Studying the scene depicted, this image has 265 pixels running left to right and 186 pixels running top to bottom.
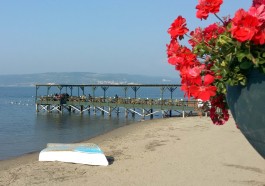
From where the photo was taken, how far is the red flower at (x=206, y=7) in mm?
2109

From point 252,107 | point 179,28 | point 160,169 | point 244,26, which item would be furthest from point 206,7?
point 160,169

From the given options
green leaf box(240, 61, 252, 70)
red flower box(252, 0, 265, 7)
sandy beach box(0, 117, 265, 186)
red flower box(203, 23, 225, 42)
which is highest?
red flower box(252, 0, 265, 7)

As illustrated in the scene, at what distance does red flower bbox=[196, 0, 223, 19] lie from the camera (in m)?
2.11

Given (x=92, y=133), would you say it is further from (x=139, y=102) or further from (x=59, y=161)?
(x=59, y=161)

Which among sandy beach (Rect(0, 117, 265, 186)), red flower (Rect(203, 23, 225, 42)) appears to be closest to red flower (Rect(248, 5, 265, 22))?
red flower (Rect(203, 23, 225, 42))

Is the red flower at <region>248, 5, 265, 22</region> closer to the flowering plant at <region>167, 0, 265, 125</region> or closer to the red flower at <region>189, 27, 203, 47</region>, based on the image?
the flowering plant at <region>167, 0, 265, 125</region>

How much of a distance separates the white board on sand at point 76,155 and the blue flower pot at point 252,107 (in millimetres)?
11973

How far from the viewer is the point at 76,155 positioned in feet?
46.1

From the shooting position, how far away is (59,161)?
567 inches

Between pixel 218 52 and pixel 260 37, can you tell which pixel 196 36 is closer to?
pixel 218 52

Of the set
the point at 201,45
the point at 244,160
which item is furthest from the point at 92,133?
the point at 201,45

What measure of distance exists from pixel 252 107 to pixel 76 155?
1258cm

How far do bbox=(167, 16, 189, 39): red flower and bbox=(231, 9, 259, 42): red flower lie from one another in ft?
1.52

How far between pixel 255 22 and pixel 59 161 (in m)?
13.3
